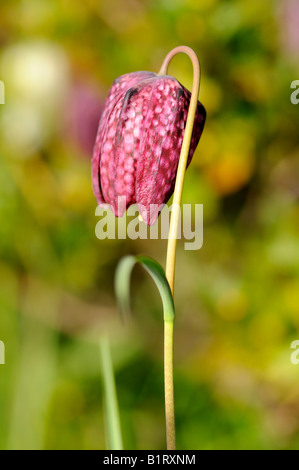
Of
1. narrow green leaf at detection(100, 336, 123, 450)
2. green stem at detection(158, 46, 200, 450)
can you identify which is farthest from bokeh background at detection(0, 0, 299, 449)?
green stem at detection(158, 46, 200, 450)

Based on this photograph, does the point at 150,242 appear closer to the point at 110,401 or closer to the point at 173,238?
the point at 110,401

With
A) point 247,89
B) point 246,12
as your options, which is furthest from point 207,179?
point 246,12

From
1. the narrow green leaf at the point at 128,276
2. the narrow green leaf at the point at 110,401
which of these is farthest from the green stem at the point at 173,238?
the narrow green leaf at the point at 110,401

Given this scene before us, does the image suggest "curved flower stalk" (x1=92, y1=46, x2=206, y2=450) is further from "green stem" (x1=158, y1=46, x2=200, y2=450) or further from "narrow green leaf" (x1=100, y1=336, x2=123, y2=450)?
"narrow green leaf" (x1=100, y1=336, x2=123, y2=450)

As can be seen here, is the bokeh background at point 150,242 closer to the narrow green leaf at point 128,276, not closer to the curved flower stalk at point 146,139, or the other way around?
the curved flower stalk at point 146,139

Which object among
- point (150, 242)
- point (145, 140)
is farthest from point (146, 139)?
point (150, 242)
